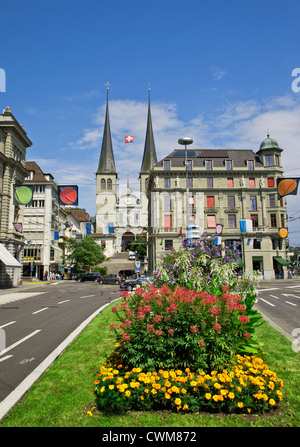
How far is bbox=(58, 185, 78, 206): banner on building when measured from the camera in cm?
2575

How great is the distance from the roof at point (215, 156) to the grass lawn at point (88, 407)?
47.2 meters

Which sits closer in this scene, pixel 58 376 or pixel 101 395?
pixel 101 395

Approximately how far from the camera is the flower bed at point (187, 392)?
5074mm

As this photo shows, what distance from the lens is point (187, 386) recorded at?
5328 mm

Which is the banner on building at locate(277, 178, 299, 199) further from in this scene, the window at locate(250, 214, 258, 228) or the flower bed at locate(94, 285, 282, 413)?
the window at locate(250, 214, 258, 228)

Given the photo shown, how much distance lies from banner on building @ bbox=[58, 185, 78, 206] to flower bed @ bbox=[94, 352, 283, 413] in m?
21.3

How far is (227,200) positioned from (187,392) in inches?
1937

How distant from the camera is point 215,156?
54.3 metres

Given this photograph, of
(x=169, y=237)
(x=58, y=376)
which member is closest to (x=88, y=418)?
(x=58, y=376)

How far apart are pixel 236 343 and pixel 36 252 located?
55857 millimetres

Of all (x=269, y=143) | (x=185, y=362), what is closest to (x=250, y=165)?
(x=269, y=143)

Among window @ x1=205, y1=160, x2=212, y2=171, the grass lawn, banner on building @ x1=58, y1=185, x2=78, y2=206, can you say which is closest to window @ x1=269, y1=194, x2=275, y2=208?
window @ x1=205, y1=160, x2=212, y2=171

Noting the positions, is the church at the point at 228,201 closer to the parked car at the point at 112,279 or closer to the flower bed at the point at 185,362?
the parked car at the point at 112,279
